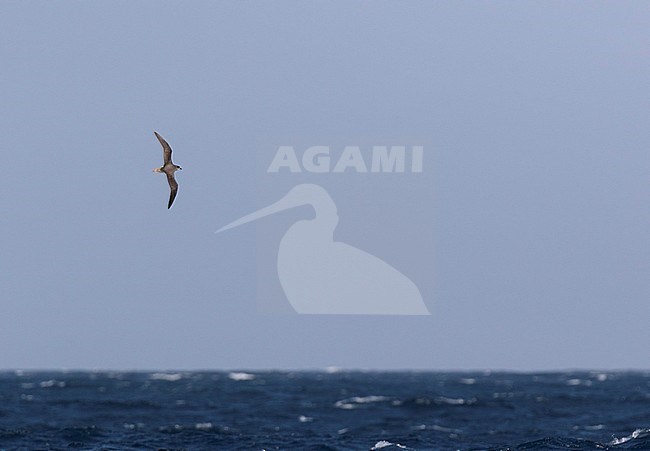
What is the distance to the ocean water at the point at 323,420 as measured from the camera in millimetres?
42375

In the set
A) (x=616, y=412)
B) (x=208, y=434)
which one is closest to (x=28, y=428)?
(x=208, y=434)

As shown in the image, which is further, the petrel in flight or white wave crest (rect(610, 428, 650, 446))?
white wave crest (rect(610, 428, 650, 446))

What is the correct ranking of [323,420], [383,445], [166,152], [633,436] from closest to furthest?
1. [166,152]
2. [383,445]
3. [633,436]
4. [323,420]

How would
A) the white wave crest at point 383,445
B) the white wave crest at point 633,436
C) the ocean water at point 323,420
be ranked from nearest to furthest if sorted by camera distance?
the white wave crest at point 383,445 < the white wave crest at point 633,436 < the ocean water at point 323,420

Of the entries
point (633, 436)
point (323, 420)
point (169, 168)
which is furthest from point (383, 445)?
point (323, 420)

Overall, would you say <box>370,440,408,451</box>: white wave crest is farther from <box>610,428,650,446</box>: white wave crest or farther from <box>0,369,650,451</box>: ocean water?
<box>610,428,650,446</box>: white wave crest

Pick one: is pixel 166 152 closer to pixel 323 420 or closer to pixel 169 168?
pixel 169 168

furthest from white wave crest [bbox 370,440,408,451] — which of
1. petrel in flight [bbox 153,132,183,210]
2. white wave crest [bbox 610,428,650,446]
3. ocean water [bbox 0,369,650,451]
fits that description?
petrel in flight [bbox 153,132,183,210]

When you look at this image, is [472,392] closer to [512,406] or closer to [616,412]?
[512,406]

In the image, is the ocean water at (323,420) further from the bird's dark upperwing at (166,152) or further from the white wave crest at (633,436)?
the bird's dark upperwing at (166,152)

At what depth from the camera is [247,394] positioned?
82.1 m

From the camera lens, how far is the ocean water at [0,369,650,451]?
139 feet

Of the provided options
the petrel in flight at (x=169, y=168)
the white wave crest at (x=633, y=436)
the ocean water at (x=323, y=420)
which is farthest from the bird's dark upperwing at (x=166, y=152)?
the white wave crest at (x=633, y=436)

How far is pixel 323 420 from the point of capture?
56938 mm
